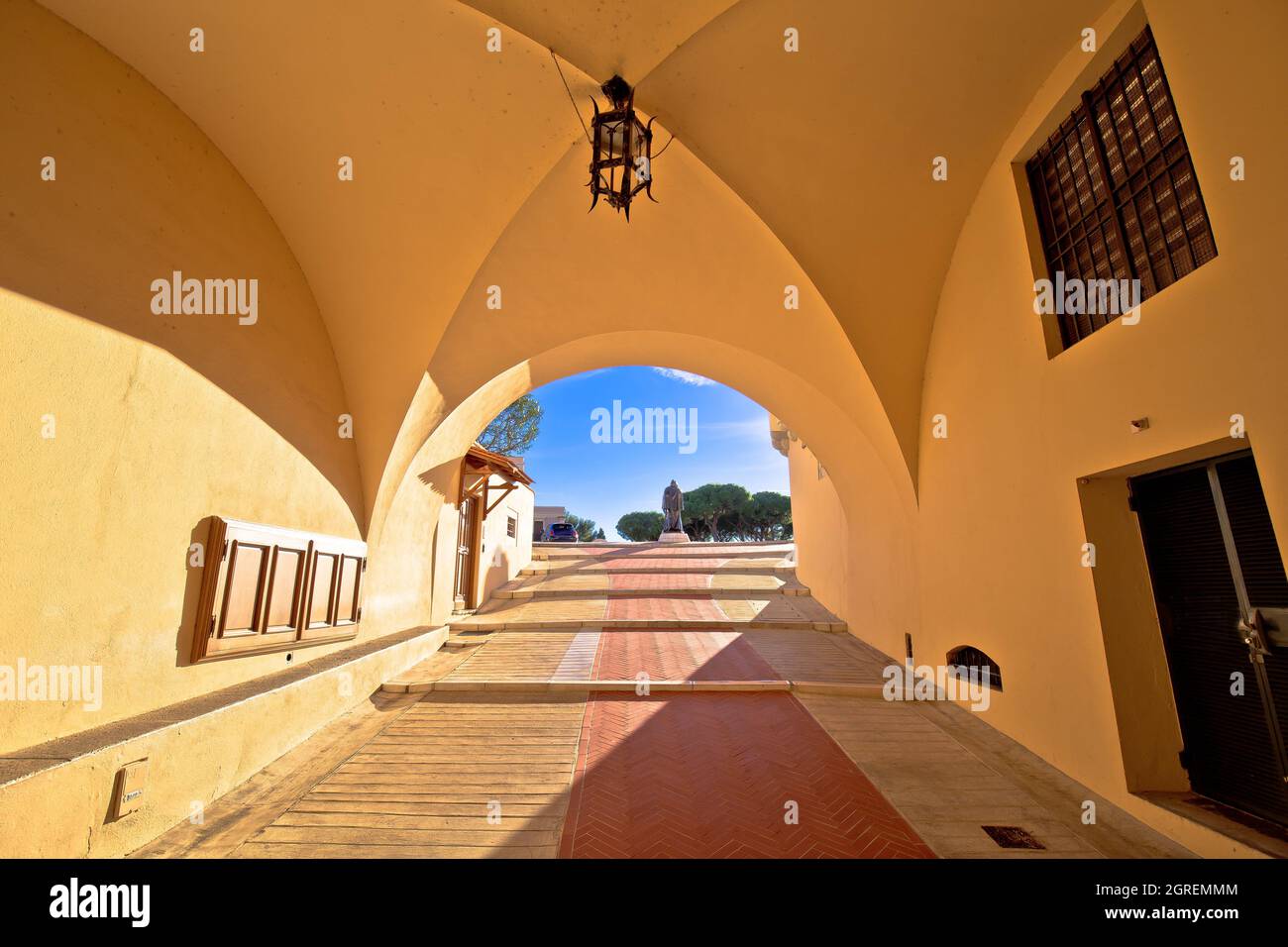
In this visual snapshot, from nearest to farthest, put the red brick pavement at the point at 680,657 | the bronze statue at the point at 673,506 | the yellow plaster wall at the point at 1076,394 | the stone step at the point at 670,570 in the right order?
1. the yellow plaster wall at the point at 1076,394
2. the red brick pavement at the point at 680,657
3. the stone step at the point at 670,570
4. the bronze statue at the point at 673,506

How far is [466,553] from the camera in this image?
42.5ft

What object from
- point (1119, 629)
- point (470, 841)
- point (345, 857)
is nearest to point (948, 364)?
point (1119, 629)

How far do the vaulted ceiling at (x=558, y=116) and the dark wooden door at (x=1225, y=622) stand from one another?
12.1 feet

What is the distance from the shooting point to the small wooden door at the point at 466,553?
12.5 meters

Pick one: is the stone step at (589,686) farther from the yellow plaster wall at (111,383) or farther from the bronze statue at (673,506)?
the bronze statue at (673,506)

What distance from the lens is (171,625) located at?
4285 mm

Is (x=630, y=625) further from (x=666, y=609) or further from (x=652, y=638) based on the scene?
(x=666, y=609)

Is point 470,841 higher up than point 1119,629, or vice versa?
point 1119,629

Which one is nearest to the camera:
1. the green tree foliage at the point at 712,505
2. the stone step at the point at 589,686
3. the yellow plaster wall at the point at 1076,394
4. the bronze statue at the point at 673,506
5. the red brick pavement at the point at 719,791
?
the yellow plaster wall at the point at 1076,394

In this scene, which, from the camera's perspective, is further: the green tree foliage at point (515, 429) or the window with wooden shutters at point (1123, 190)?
the green tree foliage at point (515, 429)

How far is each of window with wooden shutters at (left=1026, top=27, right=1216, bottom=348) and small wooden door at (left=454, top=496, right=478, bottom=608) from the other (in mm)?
11567

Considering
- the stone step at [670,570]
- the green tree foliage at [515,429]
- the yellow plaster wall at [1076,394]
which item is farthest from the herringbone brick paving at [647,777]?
the green tree foliage at [515,429]
